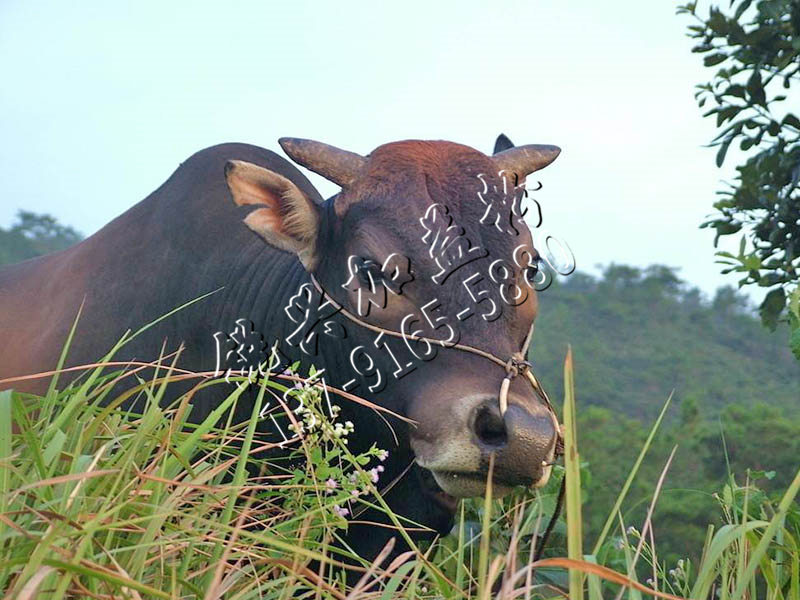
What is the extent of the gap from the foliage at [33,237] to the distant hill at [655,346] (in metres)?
19.6

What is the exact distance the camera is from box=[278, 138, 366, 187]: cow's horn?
134 inches

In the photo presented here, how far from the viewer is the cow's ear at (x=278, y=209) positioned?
332 centimetres

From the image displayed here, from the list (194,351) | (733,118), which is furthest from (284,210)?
(733,118)

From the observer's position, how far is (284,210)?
3.43 m

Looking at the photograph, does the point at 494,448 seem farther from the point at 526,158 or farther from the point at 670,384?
the point at 670,384

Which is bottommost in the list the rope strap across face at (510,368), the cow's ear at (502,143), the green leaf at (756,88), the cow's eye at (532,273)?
the rope strap across face at (510,368)

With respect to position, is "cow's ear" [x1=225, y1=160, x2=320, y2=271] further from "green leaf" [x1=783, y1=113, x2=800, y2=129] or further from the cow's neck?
"green leaf" [x1=783, y1=113, x2=800, y2=129]

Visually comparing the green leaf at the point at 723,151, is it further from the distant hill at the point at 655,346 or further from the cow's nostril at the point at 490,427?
the distant hill at the point at 655,346

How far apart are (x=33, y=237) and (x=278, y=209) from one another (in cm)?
4208

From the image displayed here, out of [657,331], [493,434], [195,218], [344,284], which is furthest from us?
[657,331]

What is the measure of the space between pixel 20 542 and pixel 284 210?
1.79 m

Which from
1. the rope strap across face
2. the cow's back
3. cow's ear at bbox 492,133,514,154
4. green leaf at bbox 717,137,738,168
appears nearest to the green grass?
the rope strap across face

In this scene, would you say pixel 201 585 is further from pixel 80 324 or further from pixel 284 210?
pixel 80 324

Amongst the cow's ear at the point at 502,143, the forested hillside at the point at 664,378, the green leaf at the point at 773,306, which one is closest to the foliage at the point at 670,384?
the forested hillside at the point at 664,378
